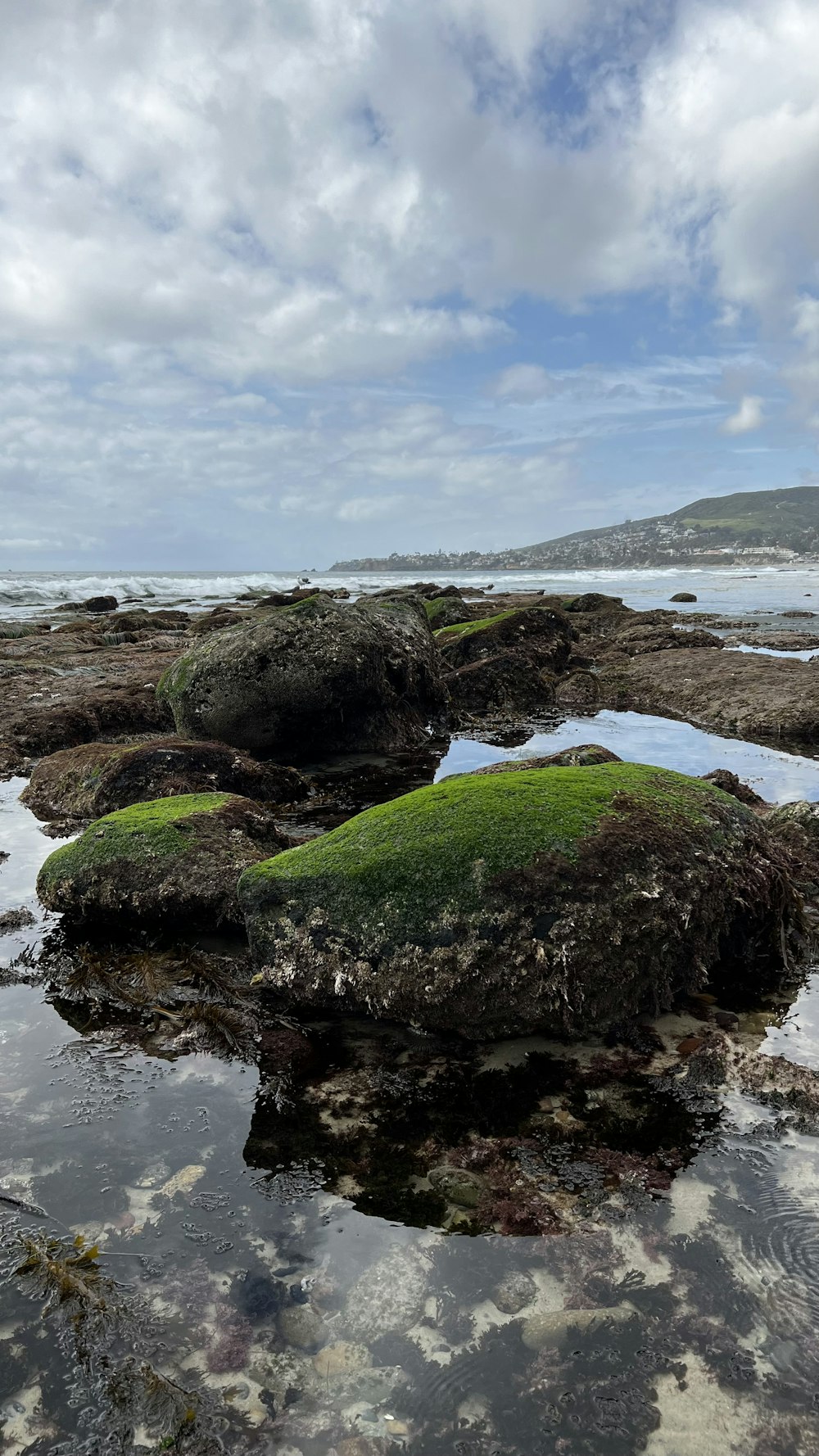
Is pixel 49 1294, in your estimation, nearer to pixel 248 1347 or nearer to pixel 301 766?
pixel 248 1347

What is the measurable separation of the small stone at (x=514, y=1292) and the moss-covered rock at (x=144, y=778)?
670 cm

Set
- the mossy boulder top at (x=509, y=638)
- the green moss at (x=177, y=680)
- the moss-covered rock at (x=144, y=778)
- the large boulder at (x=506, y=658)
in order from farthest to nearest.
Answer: the mossy boulder top at (x=509, y=638) → the large boulder at (x=506, y=658) → the green moss at (x=177, y=680) → the moss-covered rock at (x=144, y=778)

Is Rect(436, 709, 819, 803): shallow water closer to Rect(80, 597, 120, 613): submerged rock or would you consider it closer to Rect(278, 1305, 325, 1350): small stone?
Rect(278, 1305, 325, 1350): small stone

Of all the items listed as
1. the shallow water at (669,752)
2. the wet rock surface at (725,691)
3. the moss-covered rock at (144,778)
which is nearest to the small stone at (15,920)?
the moss-covered rock at (144,778)

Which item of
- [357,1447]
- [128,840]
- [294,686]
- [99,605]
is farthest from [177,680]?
[99,605]

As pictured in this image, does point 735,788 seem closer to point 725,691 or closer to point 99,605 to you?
point 725,691

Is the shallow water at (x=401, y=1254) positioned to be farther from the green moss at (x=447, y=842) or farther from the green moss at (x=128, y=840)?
the green moss at (x=128, y=840)

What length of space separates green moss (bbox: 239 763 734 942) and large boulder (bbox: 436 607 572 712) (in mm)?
10364

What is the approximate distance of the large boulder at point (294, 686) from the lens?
41.0 feet

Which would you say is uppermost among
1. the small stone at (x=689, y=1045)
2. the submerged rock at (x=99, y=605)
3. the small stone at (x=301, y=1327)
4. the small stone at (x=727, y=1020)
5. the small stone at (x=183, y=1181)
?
the submerged rock at (x=99, y=605)

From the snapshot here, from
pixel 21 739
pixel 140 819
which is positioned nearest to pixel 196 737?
pixel 21 739

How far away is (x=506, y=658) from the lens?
1770cm

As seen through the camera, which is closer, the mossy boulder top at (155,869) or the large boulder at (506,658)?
the mossy boulder top at (155,869)

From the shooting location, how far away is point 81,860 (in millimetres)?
7137
